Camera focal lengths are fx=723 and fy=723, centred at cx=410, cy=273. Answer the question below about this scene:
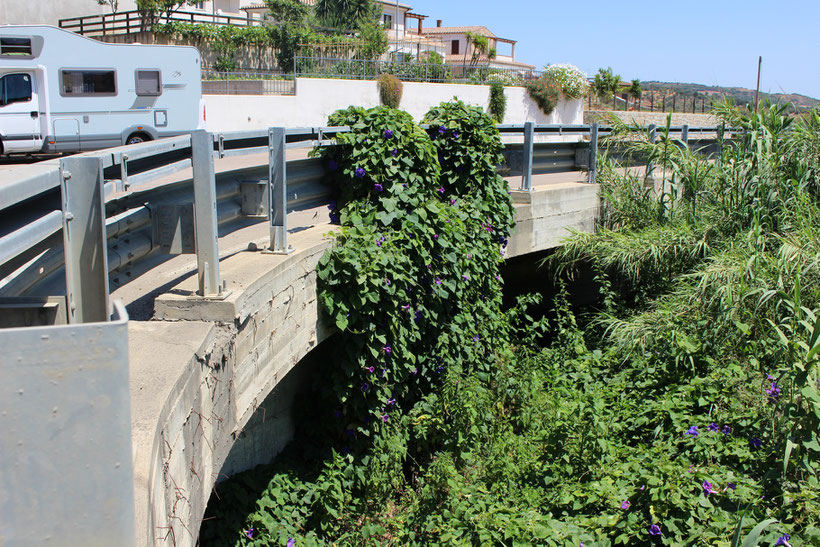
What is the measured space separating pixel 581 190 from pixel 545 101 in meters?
28.8

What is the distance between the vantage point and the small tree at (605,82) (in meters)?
41.8

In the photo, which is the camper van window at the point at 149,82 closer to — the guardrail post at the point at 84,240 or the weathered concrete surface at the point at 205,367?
the weathered concrete surface at the point at 205,367

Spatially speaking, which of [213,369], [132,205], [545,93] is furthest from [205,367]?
[545,93]

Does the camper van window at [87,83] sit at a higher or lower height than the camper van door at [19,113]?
higher

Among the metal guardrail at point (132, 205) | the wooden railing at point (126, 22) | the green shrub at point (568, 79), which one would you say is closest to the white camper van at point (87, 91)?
the metal guardrail at point (132, 205)

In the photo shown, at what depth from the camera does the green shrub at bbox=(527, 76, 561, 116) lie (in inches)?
1425

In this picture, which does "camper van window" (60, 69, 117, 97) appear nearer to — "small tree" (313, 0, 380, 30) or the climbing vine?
the climbing vine

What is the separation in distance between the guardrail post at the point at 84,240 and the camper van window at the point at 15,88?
17603 millimetres

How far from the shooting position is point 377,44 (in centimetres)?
3909

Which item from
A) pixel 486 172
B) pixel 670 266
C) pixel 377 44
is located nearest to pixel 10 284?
pixel 486 172

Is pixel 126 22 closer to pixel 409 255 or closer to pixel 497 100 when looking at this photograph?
pixel 497 100

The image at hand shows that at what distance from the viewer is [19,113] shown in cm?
1741

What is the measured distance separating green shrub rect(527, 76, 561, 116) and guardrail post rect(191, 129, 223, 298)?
1352 inches

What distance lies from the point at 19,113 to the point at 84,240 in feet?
57.4
